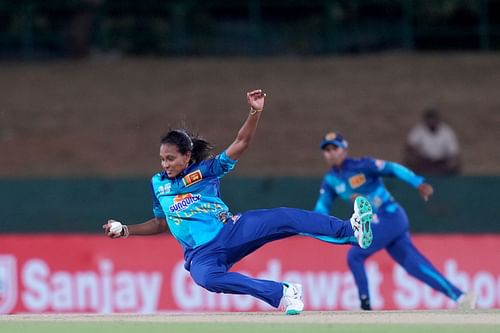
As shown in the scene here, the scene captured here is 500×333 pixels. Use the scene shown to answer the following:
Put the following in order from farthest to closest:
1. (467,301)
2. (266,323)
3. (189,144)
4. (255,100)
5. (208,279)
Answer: (467,301), (189,144), (208,279), (255,100), (266,323)

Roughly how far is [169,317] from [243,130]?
1.61m

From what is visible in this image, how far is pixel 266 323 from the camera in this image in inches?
389

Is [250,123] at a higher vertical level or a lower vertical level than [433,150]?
higher

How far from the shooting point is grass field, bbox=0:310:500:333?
957 centimetres

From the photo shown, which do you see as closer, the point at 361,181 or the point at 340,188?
the point at 361,181

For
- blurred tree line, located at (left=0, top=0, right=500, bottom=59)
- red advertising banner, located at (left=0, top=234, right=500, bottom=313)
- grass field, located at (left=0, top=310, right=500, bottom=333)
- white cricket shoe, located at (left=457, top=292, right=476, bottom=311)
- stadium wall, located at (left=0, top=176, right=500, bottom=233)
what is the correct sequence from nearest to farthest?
grass field, located at (left=0, top=310, right=500, bottom=333) < white cricket shoe, located at (left=457, top=292, right=476, bottom=311) < red advertising banner, located at (left=0, top=234, right=500, bottom=313) < stadium wall, located at (left=0, top=176, right=500, bottom=233) < blurred tree line, located at (left=0, top=0, right=500, bottom=59)

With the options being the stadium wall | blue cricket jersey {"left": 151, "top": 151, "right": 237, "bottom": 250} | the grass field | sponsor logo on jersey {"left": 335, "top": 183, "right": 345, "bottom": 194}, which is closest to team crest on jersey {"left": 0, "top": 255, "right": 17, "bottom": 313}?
the stadium wall

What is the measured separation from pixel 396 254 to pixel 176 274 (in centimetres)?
334

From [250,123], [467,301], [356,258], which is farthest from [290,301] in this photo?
[467,301]

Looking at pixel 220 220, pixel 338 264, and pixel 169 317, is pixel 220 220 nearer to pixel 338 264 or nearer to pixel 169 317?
pixel 169 317

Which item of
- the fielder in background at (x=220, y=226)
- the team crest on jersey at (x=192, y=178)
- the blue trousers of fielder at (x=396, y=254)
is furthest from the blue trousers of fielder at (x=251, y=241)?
the blue trousers of fielder at (x=396, y=254)

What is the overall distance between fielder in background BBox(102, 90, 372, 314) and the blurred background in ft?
32.7

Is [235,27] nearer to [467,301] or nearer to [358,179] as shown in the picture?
[358,179]

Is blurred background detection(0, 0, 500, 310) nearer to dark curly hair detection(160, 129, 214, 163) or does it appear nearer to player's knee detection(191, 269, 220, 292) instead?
dark curly hair detection(160, 129, 214, 163)
